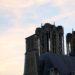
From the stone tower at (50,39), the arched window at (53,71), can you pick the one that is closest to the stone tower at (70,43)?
the stone tower at (50,39)

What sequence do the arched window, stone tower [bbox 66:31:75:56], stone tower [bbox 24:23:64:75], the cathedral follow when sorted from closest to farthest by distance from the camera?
1. the arched window
2. the cathedral
3. stone tower [bbox 24:23:64:75]
4. stone tower [bbox 66:31:75:56]

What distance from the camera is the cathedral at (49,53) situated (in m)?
80.0

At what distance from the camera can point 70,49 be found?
98250mm

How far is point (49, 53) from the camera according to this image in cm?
8562

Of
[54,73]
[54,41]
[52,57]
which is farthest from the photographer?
[54,41]

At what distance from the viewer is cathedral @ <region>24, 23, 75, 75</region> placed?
80000 millimetres

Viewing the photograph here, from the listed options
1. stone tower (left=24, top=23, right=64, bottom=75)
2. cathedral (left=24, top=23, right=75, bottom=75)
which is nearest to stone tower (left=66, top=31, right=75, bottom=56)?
cathedral (left=24, top=23, right=75, bottom=75)

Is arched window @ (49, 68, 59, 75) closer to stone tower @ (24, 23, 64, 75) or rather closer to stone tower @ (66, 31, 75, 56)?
stone tower @ (24, 23, 64, 75)

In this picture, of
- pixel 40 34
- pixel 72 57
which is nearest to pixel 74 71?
pixel 72 57

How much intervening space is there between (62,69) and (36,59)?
728 cm

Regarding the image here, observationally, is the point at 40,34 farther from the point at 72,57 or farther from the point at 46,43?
the point at 72,57

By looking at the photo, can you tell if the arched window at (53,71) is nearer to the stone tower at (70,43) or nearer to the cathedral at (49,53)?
the cathedral at (49,53)

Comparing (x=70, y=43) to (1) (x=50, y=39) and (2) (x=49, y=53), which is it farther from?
(2) (x=49, y=53)

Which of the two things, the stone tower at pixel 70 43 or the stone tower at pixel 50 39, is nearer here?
the stone tower at pixel 50 39
